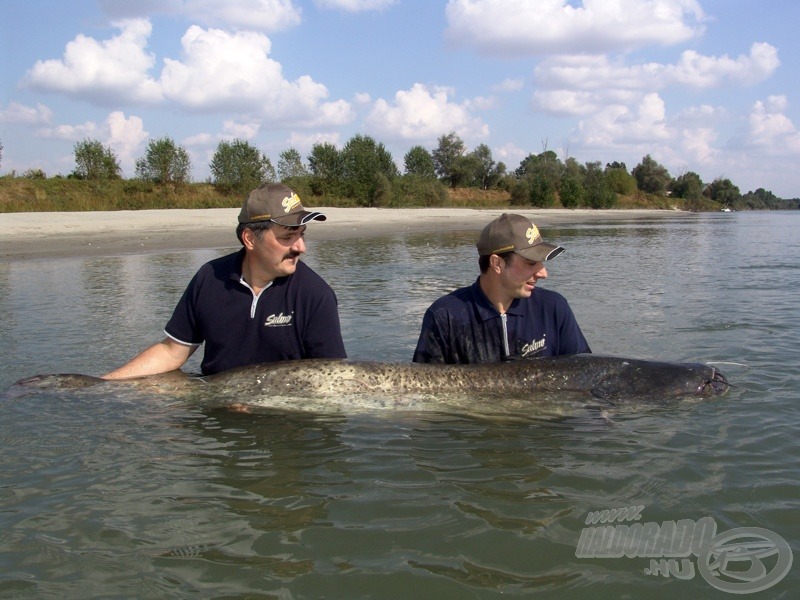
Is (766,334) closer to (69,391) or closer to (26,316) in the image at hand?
(69,391)

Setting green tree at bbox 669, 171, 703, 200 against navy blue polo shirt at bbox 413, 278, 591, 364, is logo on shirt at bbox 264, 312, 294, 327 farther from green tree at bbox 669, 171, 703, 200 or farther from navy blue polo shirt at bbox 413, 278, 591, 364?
green tree at bbox 669, 171, 703, 200

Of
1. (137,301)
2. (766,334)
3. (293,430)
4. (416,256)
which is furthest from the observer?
(416,256)

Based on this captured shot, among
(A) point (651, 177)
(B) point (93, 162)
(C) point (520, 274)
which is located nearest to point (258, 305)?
(C) point (520, 274)

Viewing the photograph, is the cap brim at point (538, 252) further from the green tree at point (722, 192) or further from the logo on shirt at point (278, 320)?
the green tree at point (722, 192)

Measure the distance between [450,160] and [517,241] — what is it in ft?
290

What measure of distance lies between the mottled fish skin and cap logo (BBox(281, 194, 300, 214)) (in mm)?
1143

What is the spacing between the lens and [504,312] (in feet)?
15.6

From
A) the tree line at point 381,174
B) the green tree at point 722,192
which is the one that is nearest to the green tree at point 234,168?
the tree line at point 381,174

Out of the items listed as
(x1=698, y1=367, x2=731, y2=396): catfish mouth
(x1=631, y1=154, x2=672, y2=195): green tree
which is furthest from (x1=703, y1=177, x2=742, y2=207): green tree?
(x1=698, y1=367, x2=731, y2=396): catfish mouth

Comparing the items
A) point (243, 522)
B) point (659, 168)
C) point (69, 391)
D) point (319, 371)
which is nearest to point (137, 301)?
point (69, 391)

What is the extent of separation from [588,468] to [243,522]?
6.49 ft

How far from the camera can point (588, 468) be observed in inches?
156

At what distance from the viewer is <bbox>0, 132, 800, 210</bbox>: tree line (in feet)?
175

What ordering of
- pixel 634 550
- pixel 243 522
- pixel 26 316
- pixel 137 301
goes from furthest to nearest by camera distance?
pixel 137 301 → pixel 26 316 → pixel 243 522 → pixel 634 550
